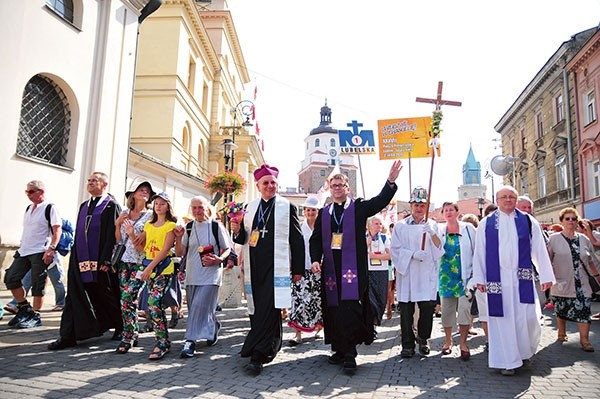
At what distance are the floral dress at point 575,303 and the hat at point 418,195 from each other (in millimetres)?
2339

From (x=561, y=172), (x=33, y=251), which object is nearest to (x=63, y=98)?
(x=33, y=251)

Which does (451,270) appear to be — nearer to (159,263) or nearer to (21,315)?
(159,263)

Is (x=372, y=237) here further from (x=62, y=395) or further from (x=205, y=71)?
(x=205, y=71)

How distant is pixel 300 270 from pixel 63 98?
28.0ft

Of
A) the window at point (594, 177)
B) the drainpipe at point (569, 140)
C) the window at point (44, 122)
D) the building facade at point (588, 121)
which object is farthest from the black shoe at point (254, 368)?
the drainpipe at point (569, 140)

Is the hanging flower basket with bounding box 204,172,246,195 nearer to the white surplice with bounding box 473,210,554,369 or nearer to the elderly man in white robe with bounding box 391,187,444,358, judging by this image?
the elderly man in white robe with bounding box 391,187,444,358

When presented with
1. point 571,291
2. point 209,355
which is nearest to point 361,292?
point 209,355

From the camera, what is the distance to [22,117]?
9.09 meters

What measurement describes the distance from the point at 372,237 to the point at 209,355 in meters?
3.68

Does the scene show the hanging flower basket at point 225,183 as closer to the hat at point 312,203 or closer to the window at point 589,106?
the hat at point 312,203

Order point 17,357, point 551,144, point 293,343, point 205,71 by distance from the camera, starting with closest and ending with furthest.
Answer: point 17,357, point 293,343, point 551,144, point 205,71

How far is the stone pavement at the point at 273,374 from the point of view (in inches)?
146

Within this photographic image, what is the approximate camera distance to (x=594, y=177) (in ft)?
66.9

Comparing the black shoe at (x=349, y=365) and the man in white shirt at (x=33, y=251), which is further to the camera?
the man in white shirt at (x=33, y=251)
